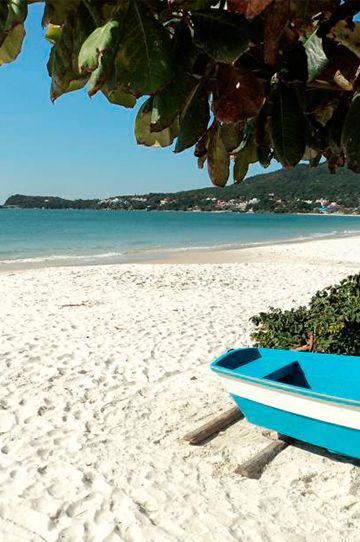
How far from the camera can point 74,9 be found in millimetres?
1098

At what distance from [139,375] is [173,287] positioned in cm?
682

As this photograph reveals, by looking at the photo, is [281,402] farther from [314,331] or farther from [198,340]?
Result: [198,340]

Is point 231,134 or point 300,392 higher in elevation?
point 231,134

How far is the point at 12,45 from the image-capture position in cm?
117

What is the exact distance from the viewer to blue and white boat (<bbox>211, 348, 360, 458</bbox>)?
3.33m

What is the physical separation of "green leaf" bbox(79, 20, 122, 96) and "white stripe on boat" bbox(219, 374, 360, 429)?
275cm

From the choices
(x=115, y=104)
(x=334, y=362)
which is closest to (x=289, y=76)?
(x=115, y=104)

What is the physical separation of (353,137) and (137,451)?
3.45 m

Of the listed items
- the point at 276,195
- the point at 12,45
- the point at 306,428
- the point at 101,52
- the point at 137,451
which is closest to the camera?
the point at 101,52

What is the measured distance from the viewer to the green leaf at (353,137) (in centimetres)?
116

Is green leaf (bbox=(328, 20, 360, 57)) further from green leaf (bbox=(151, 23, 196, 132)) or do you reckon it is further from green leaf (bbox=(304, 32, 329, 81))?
green leaf (bbox=(151, 23, 196, 132))

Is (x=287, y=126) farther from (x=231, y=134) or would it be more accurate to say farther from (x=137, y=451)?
(x=137, y=451)

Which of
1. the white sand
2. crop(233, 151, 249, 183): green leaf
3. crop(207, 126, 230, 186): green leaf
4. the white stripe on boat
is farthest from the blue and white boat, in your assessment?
crop(207, 126, 230, 186): green leaf

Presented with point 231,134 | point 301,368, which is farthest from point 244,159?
point 301,368
